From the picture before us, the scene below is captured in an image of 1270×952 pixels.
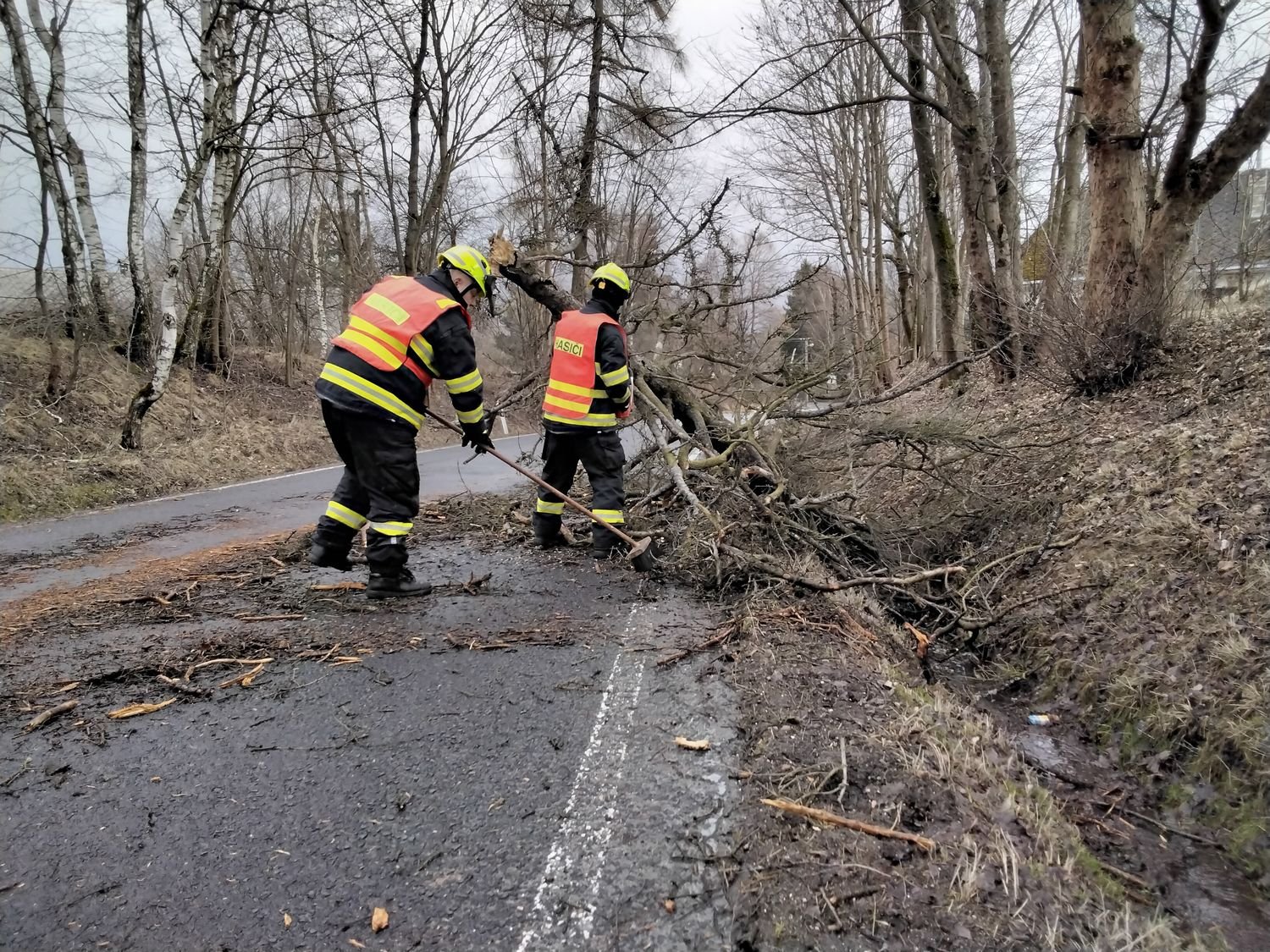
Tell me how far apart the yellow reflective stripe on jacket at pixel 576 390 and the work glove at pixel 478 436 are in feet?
1.99

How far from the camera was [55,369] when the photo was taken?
10258 millimetres

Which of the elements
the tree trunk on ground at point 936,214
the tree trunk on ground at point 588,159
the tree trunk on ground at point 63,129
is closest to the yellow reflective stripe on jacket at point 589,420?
the tree trunk on ground at point 936,214

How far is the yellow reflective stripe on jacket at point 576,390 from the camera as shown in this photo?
4.81 meters

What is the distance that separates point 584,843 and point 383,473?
2.48m

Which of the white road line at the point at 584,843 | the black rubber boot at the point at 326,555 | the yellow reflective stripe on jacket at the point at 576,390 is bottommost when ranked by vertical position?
the white road line at the point at 584,843

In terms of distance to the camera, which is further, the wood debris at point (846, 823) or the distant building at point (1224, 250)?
the distant building at point (1224, 250)

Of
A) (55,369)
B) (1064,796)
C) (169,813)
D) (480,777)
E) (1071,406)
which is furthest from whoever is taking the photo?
(55,369)

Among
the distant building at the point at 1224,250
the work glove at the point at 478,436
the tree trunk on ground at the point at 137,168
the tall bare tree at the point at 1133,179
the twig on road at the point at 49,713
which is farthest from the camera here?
the tree trunk on ground at the point at 137,168

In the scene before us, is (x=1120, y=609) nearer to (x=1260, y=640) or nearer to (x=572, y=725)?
(x=1260, y=640)

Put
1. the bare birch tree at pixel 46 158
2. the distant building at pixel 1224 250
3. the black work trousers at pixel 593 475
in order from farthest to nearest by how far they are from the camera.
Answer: the bare birch tree at pixel 46 158 → the distant building at pixel 1224 250 → the black work trousers at pixel 593 475

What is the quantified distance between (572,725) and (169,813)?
3.87ft

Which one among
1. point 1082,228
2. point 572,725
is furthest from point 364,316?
point 1082,228

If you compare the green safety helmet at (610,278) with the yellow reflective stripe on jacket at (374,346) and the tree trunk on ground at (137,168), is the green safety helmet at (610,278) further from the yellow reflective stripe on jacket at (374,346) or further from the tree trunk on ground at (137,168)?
the tree trunk on ground at (137,168)

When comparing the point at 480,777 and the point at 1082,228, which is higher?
the point at 1082,228
